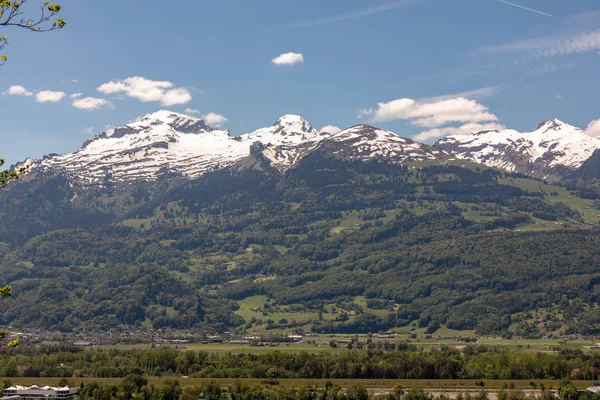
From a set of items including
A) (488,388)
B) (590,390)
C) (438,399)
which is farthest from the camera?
(488,388)

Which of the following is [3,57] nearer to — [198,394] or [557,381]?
[198,394]

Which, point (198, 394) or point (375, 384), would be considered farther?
point (375, 384)

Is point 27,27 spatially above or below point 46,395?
above

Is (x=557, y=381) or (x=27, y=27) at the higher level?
(x=27, y=27)

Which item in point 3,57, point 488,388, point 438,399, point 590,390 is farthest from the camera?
point 488,388

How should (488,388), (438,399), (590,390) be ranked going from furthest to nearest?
(488,388) < (590,390) < (438,399)

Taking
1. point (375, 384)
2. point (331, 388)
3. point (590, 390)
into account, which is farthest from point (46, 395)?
point (590, 390)

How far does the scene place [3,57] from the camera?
112ft

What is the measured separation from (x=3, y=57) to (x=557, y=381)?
184m

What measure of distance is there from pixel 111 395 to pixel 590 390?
9591cm

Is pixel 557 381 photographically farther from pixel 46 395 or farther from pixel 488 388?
pixel 46 395

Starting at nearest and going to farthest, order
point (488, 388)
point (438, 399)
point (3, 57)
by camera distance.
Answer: point (3, 57), point (438, 399), point (488, 388)

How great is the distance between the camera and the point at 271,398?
166m

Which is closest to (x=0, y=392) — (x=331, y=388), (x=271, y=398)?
(x=271, y=398)
